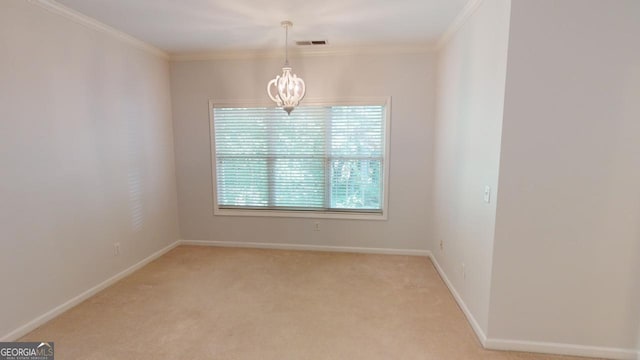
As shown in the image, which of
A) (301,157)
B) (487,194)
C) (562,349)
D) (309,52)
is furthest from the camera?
(301,157)

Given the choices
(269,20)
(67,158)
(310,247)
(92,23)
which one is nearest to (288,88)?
(269,20)

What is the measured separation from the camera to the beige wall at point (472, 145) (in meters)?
2.25

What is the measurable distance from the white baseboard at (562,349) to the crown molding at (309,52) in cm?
325

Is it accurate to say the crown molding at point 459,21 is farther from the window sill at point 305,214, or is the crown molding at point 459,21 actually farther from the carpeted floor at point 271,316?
the carpeted floor at point 271,316

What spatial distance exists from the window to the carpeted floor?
2.91ft

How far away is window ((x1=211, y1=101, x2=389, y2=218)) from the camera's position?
4.19 m

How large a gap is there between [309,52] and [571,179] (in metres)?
3.16

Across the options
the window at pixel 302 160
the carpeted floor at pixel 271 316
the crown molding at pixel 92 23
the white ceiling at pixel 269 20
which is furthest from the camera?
the window at pixel 302 160

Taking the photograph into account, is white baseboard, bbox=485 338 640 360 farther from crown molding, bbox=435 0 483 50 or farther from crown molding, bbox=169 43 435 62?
crown molding, bbox=169 43 435 62

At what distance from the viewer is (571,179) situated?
210 cm

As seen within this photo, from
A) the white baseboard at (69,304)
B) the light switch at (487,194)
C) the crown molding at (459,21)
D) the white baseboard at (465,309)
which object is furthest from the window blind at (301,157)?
the light switch at (487,194)

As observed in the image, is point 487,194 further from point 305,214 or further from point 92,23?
point 92,23

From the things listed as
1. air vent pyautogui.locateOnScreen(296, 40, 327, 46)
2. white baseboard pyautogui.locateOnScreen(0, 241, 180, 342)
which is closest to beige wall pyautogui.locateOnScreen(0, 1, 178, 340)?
white baseboard pyautogui.locateOnScreen(0, 241, 180, 342)

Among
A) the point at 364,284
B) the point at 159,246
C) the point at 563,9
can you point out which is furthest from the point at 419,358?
the point at 159,246
